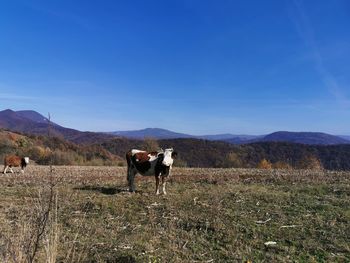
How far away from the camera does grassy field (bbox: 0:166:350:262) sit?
863 centimetres

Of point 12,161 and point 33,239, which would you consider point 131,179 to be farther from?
point 12,161

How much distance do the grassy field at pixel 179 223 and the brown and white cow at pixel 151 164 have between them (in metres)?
0.62

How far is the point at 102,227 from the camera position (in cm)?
1144

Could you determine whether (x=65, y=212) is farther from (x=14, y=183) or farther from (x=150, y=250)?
(x=14, y=183)

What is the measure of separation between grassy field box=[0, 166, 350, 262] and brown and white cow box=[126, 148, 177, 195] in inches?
24.4

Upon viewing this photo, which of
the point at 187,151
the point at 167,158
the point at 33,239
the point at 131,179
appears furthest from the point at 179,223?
the point at 187,151

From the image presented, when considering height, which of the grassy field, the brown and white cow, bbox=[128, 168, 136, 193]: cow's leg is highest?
the brown and white cow

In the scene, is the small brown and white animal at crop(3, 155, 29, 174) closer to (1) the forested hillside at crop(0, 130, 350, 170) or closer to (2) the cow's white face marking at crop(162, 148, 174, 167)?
(2) the cow's white face marking at crop(162, 148, 174, 167)

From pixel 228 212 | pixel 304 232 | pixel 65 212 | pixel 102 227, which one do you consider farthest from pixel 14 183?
pixel 304 232

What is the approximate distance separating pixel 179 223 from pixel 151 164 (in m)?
5.10

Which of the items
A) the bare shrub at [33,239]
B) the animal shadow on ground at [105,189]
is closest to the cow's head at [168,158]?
the animal shadow on ground at [105,189]

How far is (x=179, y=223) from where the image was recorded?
38.5 ft

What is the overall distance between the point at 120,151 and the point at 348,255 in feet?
191

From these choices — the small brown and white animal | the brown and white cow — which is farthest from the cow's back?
the brown and white cow
